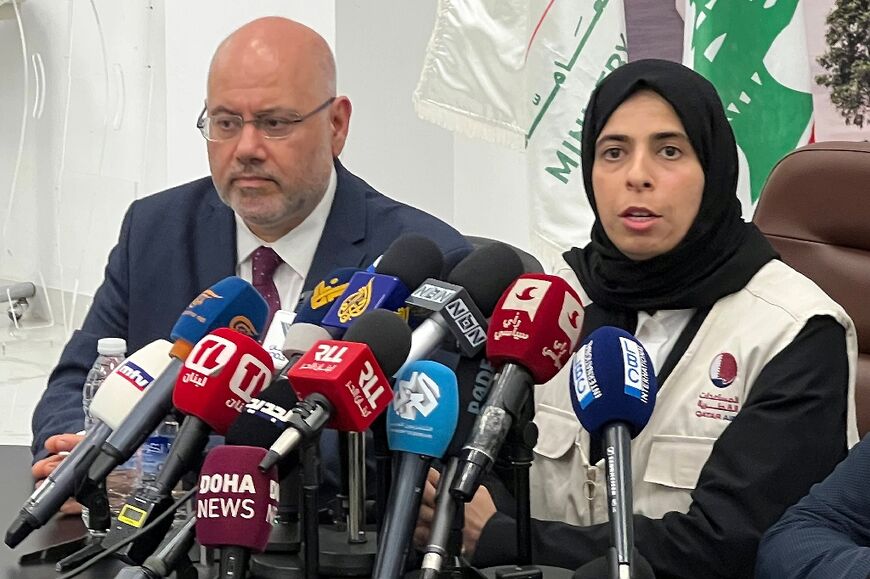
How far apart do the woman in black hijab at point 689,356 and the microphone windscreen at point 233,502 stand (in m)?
0.50

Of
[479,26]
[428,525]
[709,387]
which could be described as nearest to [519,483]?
[428,525]

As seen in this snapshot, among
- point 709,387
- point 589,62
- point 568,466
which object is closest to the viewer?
point 709,387

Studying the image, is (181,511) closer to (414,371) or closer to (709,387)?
(414,371)

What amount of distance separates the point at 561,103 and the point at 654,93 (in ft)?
4.97

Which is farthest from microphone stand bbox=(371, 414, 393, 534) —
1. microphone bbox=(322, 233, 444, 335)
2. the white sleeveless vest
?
the white sleeveless vest

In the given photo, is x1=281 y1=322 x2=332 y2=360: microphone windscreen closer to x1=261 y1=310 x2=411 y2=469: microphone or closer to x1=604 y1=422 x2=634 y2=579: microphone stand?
x1=261 y1=310 x2=411 y2=469: microphone

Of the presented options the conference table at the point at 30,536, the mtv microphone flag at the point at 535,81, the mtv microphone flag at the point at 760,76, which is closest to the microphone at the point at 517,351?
the conference table at the point at 30,536

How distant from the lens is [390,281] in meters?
1.47

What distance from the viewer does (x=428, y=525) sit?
1348 millimetres

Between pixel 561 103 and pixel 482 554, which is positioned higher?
pixel 561 103

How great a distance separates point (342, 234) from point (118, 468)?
76 cm

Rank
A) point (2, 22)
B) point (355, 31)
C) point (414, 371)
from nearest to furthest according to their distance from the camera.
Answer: point (414, 371)
point (355, 31)
point (2, 22)

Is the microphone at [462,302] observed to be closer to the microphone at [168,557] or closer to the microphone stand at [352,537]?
the microphone stand at [352,537]

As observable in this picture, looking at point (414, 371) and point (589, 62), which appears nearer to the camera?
point (414, 371)
